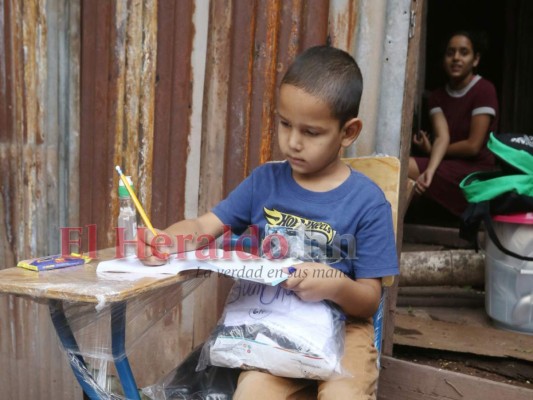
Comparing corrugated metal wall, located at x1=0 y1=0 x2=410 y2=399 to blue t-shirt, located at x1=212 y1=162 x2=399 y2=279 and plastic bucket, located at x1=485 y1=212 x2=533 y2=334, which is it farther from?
plastic bucket, located at x1=485 y1=212 x2=533 y2=334

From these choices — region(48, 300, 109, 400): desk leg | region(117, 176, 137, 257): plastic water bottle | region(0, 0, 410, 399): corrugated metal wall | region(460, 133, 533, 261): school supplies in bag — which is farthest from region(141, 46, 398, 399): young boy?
region(460, 133, 533, 261): school supplies in bag

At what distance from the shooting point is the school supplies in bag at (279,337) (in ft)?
5.21

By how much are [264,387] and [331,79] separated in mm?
860

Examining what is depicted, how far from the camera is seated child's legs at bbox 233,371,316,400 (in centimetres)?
162

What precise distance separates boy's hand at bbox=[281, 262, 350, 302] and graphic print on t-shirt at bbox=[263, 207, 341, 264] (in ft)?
0.62

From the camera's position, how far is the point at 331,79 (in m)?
1.82

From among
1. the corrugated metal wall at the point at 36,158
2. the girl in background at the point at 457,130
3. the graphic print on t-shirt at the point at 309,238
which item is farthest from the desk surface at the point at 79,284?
the girl in background at the point at 457,130

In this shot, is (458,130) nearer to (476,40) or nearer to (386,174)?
(476,40)

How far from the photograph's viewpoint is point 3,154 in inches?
126

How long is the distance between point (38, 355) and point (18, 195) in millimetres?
825

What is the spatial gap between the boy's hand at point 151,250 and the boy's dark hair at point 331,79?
0.58 m

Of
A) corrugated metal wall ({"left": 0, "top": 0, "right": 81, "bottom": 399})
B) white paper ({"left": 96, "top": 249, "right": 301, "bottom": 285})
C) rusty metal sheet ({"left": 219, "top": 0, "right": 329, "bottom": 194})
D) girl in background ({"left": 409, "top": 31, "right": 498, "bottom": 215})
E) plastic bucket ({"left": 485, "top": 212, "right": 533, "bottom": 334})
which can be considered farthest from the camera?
girl in background ({"left": 409, "top": 31, "right": 498, "bottom": 215})

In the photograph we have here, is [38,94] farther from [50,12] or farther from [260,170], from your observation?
[260,170]

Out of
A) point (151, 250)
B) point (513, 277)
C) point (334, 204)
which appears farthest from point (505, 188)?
point (151, 250)
